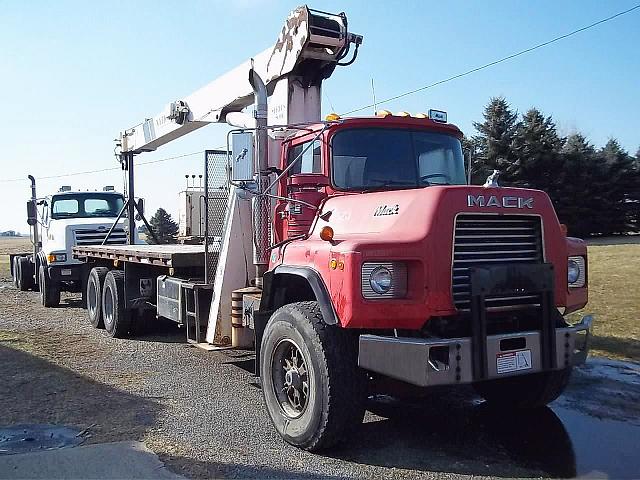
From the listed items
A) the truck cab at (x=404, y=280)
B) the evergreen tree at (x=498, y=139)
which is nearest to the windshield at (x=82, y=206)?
the truck cab at (x=404, y=280)

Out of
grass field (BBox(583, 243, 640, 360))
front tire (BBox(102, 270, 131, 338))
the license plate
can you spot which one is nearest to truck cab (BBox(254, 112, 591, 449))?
the license plate

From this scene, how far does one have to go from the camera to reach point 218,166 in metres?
7.53

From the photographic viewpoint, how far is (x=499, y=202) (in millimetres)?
4949

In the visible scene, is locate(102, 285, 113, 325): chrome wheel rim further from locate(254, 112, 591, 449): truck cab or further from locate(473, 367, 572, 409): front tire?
locate(473, 367, 572, 409): front tire

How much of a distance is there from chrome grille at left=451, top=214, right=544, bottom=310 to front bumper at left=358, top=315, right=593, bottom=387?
1.02 feet

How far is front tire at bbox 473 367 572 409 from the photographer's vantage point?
577cm

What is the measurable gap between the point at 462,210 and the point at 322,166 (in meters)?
1.56

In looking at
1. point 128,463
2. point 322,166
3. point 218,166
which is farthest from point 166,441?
point 218,166

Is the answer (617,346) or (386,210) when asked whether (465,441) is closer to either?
(386,210)

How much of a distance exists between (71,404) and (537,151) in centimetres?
3063

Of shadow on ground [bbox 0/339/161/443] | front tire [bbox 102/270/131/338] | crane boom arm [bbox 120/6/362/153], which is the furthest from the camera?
front tire [bbox 102/270/131/338]

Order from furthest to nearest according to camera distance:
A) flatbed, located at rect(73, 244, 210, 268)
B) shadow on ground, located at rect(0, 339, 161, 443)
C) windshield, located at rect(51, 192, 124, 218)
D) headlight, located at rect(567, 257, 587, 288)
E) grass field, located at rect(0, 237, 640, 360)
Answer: windshield, located at rect(51, 192, 124, 218) < grass field, located at rect(0, 237, 640, 360) < flatbed, located at rect(73, 244, 210, 268) < shadow on ground, located at rect(0, 339, 161, 443) < headlight, located at rect(567, 257, 587, 288)

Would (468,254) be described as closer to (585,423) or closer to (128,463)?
(585,423)

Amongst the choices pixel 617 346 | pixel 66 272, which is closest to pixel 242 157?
pixel 617 346
